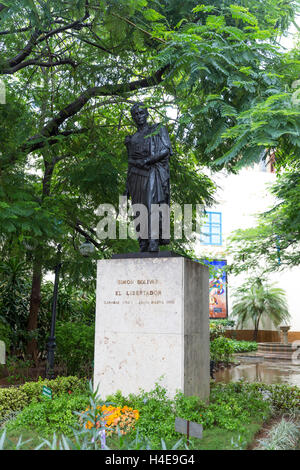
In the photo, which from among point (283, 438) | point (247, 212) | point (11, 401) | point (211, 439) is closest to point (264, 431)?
point (283, 438)

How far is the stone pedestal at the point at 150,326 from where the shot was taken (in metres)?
6.21

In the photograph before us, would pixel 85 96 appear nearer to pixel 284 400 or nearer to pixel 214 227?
pixel 284 400

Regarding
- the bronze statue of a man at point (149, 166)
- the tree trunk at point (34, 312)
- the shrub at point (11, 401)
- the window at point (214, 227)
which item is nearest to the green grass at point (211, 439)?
the shrub at point (11, 401)

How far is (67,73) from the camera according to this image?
10.3 meters

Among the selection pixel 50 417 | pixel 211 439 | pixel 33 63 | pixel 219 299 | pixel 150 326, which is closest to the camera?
pixel 211 439

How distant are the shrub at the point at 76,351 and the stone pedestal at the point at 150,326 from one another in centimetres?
384

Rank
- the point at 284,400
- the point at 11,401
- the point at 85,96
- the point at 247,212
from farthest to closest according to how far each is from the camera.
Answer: the point at 247,212
the point at 85,96
the point at 284,400
the point at 11,401

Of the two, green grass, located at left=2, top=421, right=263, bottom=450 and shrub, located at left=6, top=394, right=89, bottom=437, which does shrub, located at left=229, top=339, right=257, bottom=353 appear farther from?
shrub, located at left=6, top=394, right=89, bottom=437

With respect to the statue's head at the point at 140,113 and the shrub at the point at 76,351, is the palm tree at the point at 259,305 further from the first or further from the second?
the statue's head at the point at 140,113

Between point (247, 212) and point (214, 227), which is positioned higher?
point (247, 212)

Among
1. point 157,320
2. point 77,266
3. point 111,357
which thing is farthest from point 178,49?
point 77,266

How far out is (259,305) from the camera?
2192 cm

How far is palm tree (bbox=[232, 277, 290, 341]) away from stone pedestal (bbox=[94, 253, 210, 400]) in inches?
608

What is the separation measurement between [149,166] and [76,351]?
5.28 m
